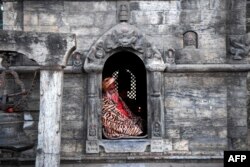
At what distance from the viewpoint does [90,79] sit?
1180 cm

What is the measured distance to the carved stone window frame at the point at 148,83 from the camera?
461 inches

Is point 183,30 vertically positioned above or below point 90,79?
above

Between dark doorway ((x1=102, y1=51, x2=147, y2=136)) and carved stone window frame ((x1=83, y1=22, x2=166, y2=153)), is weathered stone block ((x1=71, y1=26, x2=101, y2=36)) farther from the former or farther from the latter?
dark doorway ((x1=102, y1=51, x2=147, y2=136))

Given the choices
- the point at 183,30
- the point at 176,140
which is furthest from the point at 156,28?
the point at 176,140

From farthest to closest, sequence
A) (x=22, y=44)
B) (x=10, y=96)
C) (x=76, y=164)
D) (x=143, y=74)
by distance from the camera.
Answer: (x=143, y=74)
(x=76, y=164)
(x=10, y=96)
(x=22, y=44)

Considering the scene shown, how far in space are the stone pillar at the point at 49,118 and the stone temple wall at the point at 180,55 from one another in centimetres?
189

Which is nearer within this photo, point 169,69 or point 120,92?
point 169,69

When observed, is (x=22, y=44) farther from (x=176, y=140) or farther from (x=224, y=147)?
(x=224, y=147)

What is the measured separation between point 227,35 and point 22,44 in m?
4.74

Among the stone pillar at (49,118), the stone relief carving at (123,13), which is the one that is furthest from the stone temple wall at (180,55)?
the stone pillar at (49,118)

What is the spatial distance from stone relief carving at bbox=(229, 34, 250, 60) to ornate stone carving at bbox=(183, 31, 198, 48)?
0.78 m

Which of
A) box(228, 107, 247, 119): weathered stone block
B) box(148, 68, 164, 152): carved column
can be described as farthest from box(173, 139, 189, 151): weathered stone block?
box(228, 107, 247, 119): weathered stone block

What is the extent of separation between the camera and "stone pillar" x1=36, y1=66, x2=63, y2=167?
32.3 feet

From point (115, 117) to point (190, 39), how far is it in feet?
8.00
